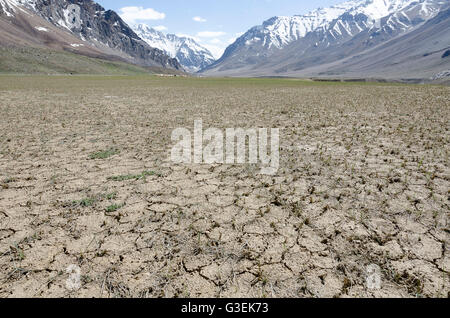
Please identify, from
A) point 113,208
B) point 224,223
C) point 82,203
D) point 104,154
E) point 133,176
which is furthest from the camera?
point 104,154

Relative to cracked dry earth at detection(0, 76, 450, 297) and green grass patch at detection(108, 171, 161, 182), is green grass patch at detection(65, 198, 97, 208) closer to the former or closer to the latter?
cracked dry earth at detection(0, 76, 450, 297)

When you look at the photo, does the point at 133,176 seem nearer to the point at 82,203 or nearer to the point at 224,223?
the point at 82,203

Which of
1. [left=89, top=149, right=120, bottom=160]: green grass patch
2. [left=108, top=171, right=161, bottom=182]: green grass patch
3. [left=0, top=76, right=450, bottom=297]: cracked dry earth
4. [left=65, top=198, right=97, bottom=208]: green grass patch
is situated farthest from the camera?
[left=89, top=149, right=120, bottom=160]: green grass patch

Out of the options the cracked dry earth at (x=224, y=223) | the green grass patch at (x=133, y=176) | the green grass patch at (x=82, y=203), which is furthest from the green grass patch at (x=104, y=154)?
the green grass patch at (x=82, y=203)

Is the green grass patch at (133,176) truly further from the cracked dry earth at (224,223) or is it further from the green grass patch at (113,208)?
the green grass patch at (113,208)

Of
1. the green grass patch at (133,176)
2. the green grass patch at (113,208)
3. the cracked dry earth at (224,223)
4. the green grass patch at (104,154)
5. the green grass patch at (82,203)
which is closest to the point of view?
the cracked dry earth at (224,223)

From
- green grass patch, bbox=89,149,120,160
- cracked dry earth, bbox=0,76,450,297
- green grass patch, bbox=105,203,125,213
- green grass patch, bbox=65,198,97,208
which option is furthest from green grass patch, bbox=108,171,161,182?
green grass patch, bbox=89,149,120,160

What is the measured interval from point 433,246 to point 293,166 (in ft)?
12.1

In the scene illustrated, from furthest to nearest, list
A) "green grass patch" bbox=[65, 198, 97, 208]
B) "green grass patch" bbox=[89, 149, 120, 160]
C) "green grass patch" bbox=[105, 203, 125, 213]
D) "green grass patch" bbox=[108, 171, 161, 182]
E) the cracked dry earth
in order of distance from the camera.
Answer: "green grass patch" bbox=[89, 149, 120, 160] → "green grass patch" bbox=[108, 171, 161, 182] → "green grass patch" bbox=[65, 198, 97, 208] → "green grass patch" bbox=[105, 203, 125, 213] → the cracked dry earth

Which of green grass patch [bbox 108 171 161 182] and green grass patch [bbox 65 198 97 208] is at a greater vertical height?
green grass patch [bbox 108 171 161 182]

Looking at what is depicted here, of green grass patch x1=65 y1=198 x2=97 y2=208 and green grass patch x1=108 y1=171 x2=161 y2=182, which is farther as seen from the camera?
green grass patch x1=108 y1=171 x2=161 y2=182

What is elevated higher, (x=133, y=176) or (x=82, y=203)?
(x=133, y=176)

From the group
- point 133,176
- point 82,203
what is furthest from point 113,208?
point 133,176
